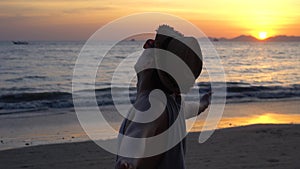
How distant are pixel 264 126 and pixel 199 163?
392 centimetres

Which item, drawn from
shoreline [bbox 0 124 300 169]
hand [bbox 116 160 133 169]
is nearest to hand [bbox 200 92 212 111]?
hand [bbox 116 160 133 169]

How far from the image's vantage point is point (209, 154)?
777cm

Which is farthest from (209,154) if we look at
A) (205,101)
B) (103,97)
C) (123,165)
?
(103,97)

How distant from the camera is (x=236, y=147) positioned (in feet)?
27.5

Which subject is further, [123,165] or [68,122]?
[68,122]

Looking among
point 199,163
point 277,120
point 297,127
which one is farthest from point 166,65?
point 277,120

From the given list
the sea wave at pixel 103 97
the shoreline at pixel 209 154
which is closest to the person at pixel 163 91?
the shoreline at pixel 209 154

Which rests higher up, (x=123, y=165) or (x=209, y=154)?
(x=123, y=165)

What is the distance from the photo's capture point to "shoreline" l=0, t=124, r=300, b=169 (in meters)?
7.19

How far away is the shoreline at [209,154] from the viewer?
719 centimetres

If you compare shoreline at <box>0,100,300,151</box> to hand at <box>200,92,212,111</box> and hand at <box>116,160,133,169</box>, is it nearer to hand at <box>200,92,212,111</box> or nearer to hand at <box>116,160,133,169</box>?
hand at <box>200,92,212,111</box>

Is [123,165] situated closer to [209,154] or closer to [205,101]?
[205,101]

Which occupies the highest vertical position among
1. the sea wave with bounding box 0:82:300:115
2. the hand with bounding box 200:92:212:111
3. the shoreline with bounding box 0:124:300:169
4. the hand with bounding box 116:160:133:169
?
the hand with bounding box 116:160:133:169

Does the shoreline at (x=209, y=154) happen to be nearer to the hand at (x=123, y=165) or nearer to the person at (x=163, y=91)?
the person at (x=163, y=91)
